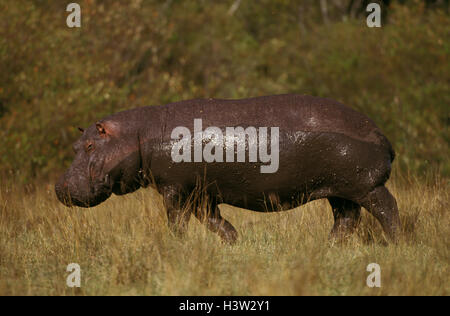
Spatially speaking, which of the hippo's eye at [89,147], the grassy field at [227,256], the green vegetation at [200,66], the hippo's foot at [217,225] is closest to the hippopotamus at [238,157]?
the hippo's eye at [89,147]

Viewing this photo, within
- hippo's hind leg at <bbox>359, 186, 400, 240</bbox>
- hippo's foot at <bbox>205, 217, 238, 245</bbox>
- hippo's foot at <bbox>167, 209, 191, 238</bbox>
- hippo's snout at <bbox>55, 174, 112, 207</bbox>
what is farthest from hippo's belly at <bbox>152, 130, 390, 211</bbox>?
hippo's snout at <bbox>55, 174, 112, 207</bbox>

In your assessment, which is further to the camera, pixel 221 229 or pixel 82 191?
pixel 221 229

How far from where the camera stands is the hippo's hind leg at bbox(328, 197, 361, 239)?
18.5 ft

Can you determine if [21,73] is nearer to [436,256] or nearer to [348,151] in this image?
[348,151]

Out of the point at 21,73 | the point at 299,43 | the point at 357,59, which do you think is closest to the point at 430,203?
the point at 21,73

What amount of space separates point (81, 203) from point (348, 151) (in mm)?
2368

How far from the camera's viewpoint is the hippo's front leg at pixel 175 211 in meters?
5.20

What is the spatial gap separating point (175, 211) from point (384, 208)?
1.81m

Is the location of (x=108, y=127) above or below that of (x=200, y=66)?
below

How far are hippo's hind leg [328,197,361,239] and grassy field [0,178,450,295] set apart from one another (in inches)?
4.7

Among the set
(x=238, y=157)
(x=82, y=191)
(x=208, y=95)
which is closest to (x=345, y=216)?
(x=238, y=157)

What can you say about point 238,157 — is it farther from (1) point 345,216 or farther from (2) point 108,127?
(1) point 345,216

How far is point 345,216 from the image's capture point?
18.6ft

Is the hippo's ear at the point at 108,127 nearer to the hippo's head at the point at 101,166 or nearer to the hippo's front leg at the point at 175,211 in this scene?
the hippo's head at the point at 101,166
